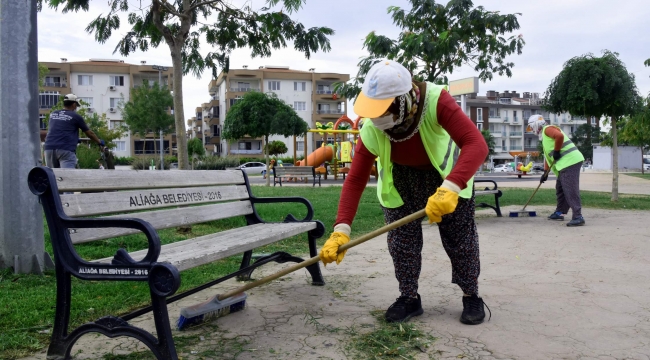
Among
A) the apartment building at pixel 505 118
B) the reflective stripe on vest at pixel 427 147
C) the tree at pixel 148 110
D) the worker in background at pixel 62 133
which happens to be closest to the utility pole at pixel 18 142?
the reflective stripe on vest at pixel 427 147

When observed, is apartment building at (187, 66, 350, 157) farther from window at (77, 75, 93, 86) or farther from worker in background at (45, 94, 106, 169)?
worker in background at (45, 94, 106, 169)

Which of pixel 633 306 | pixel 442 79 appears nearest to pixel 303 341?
pixel 633 306

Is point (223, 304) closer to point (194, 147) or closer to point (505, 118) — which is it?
point (194, 147)

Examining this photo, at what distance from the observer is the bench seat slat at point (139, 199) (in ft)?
9.45

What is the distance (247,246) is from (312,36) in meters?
5.47

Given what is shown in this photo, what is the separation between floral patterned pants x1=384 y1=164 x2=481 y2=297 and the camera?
328 cm

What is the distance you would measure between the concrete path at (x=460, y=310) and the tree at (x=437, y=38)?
5977mm

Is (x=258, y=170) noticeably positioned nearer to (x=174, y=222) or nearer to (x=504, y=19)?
(x=504, y=19)

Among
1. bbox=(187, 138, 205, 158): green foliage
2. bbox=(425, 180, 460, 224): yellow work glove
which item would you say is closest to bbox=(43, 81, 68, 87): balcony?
bbox=(187, 138, 205, 158): green foliage

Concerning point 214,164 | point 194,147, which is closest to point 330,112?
point 194,147

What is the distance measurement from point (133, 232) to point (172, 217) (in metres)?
0.40

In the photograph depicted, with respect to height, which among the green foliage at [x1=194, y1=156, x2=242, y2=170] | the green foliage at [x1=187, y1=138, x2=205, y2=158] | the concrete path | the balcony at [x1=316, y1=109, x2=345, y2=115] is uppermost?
the balcony at [x1=316, y1=109, x2=345, y2=115]

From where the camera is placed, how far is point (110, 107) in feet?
209

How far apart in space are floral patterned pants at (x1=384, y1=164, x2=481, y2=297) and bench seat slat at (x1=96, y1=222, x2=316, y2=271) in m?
0.79
